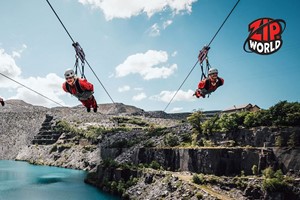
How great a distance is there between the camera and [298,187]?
43.0 m

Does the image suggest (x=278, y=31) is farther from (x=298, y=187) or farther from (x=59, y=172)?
(x=59, y=172)

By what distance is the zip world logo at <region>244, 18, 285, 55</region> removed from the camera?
50.7 ft

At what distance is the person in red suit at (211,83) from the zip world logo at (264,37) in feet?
17.4

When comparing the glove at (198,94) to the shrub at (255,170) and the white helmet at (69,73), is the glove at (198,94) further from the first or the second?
the shrub at (255,170)

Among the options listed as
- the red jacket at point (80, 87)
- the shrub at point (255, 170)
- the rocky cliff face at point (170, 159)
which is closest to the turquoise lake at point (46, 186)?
the rocky cliff face at point (170, 159)

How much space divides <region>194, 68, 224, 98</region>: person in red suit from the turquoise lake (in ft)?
142

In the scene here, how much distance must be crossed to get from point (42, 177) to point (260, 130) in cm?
5804

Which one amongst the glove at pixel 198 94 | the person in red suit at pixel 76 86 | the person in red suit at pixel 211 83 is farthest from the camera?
the glove at pixel 198 94

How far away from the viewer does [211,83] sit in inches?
854

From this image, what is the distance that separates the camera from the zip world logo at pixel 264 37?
1545cm

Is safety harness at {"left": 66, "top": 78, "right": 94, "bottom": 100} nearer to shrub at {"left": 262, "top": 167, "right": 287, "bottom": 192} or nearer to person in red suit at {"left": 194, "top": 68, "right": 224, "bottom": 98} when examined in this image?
person in red suit at {"left": 194, "top": 68, "right": 224, "bottom": 98}

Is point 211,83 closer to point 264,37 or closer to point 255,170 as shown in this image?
point 264,37

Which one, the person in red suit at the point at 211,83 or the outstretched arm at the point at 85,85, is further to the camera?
the person in red suit at the point at 211,83

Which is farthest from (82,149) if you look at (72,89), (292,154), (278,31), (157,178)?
(278,31)
